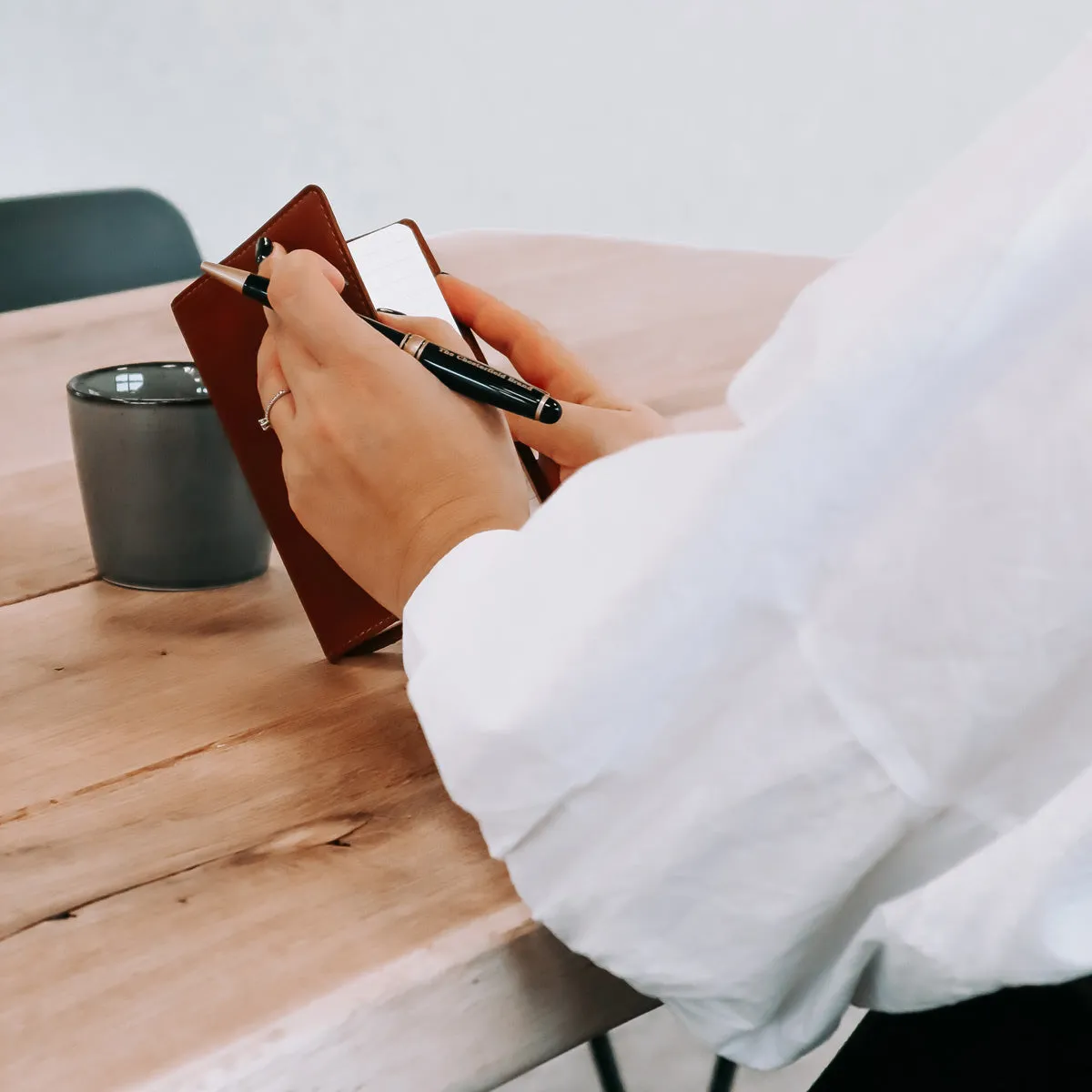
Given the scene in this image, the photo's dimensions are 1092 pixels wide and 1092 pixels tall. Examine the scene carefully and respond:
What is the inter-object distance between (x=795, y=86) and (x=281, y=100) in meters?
1.18

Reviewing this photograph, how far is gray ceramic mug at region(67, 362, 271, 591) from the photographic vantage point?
0.57 m

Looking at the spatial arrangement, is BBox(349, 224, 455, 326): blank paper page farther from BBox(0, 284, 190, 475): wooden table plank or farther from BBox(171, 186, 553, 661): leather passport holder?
BBox(0, 284, 190, 475): wooden table plank

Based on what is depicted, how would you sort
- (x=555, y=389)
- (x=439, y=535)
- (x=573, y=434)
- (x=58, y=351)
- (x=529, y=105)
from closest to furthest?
(x=439, y=535)
(x=573, y=434)
(x=555, y=389)
(x=58, y=351)
(x=529, y=105)

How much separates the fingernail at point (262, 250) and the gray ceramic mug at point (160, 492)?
7 cm

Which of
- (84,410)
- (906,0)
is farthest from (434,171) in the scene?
(84,410)

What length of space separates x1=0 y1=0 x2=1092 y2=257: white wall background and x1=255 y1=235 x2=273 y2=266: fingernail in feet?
7.34

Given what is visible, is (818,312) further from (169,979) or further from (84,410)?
(84,410)

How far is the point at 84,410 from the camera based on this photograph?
57cm

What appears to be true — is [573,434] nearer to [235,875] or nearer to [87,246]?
[235,875]

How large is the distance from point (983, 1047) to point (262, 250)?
1.36 feet

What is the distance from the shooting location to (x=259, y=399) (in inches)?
21.3

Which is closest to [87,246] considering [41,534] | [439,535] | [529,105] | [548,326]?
[548,326]

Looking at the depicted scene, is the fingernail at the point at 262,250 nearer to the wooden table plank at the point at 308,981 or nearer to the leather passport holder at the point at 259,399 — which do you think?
the leather passport holder at the point at 259,399

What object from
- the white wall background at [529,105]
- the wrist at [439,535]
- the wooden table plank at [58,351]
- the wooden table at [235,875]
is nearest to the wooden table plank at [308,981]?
the wooden table at [235,875]
